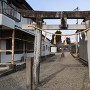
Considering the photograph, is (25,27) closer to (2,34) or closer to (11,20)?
(11,20)

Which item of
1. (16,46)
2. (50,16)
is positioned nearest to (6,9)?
(50,16)

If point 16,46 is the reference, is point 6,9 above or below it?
above

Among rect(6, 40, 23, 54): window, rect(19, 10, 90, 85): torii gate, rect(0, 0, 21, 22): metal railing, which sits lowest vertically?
rect(6, 40, 23, 54): window

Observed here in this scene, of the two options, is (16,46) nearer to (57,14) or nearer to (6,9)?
(6,9)

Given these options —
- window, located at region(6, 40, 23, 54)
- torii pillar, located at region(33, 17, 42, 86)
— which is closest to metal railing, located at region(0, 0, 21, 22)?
window, located at region(6, 40, 23, 54)

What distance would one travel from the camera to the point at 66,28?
12.1 metres

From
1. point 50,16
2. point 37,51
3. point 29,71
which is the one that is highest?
point 50,16

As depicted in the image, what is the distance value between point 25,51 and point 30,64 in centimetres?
1715

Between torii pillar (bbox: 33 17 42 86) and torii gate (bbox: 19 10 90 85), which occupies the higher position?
torii gate (bbox: 19 10 90 85)

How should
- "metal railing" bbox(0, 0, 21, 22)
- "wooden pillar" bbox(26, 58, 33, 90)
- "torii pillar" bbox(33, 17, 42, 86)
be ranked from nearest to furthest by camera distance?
"wooden pillar" bbox(26, 58, 33, 90) → "torii pillar" bbox(33, 17, 42, 86) → "metal railing" bbox(0, 0, 21, 22)

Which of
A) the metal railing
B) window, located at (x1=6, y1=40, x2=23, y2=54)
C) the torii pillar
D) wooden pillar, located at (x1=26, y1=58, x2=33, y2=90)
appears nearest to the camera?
wooden pillar, located at (x1=26, y1=58, x2=33, y2=90)

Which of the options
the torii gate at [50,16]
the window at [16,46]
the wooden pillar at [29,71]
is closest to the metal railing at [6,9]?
the window at [16,46]

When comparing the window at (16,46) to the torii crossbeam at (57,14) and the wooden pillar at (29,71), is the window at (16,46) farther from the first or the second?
the wooden pillar at (29,71)

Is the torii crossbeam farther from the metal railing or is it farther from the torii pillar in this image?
the metal railing
